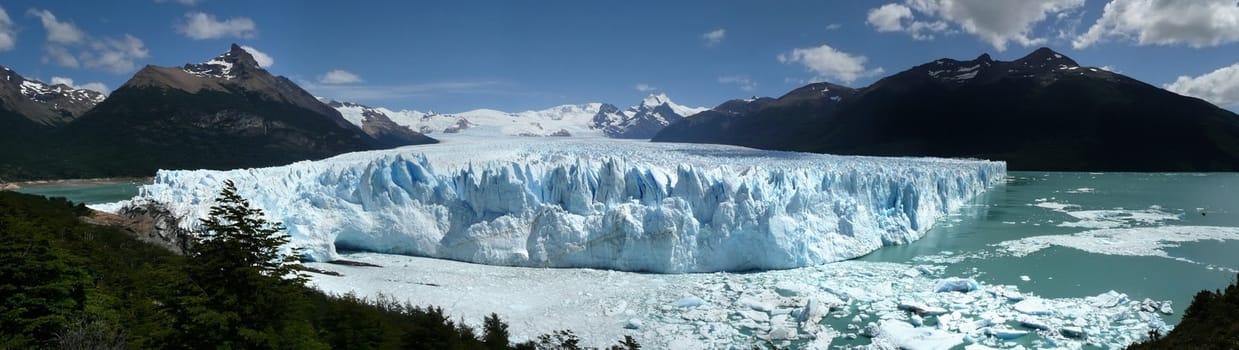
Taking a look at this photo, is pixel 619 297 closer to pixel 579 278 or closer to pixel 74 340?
pixel 579 278

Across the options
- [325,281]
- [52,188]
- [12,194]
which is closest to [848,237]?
[325,281]

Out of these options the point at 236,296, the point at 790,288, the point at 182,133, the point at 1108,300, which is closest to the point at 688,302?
the point at 790,288

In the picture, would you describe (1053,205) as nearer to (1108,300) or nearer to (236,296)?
(1108,300)

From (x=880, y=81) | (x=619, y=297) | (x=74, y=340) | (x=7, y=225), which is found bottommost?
(x=619, y=297)

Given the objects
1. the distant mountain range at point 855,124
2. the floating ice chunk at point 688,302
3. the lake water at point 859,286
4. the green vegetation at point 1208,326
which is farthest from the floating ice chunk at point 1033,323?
the distant mountain range at point 855,124

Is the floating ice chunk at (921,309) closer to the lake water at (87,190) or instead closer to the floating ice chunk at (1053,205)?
the floating ice chunk at (1053,205)

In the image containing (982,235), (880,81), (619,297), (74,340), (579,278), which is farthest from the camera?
(880,81)

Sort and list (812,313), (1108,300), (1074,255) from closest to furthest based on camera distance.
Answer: (812,313) < (1108,300) < (1074,255)
